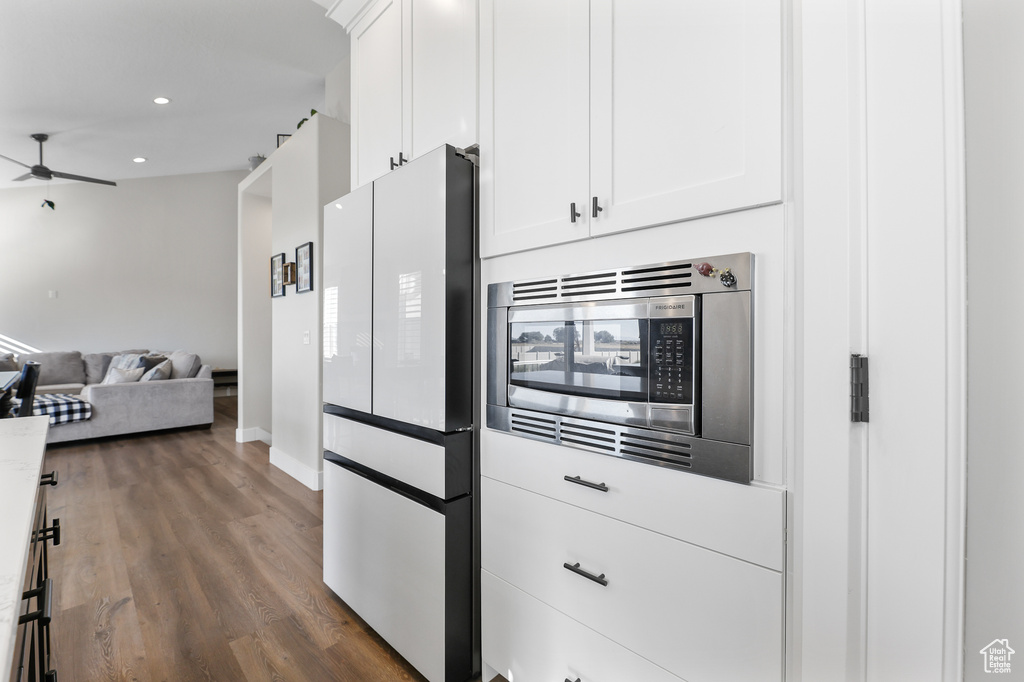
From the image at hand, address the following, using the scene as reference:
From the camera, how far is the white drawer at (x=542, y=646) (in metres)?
1.18

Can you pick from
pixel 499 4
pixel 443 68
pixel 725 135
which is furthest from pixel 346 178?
pixel 725 135

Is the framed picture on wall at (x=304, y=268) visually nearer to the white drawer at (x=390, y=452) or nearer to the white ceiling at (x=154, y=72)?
the white ceiling at (x=154, y=72)

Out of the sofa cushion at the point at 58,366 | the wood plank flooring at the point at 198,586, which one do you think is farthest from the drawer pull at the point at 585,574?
the sofa cushion at the point at 58,366

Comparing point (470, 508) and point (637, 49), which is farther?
point (470, 508)

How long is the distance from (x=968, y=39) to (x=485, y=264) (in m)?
1.18

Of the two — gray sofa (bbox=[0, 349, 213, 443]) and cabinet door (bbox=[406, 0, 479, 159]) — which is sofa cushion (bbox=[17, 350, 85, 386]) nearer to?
gray sofa (bbox=[0, 349, 213, 443])

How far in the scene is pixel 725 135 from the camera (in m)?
0.98

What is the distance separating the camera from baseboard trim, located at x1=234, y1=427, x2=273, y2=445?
16.7ft

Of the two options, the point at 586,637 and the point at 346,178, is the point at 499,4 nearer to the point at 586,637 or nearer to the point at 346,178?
the point at 586,637

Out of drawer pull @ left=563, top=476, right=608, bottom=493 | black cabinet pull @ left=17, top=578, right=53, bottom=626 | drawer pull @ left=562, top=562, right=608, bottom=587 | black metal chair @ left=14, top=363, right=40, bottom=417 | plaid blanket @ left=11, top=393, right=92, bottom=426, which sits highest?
black metal chair @ left=14, top=363, right=40, bottom=417

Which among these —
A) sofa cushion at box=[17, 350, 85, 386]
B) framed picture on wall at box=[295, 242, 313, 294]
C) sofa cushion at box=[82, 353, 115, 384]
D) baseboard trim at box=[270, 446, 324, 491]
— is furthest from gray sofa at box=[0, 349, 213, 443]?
framed picture on wall at box=[295, 242, 313, 294]

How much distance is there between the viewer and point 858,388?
0.83 metres

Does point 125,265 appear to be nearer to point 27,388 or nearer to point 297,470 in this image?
point 297,470

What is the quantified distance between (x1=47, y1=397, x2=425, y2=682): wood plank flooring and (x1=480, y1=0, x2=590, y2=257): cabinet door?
1.57 metres
